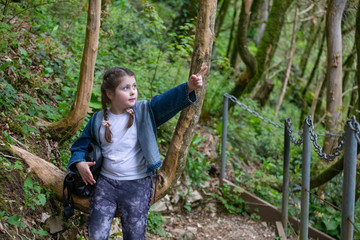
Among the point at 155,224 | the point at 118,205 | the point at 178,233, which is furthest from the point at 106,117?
the point at 178,233

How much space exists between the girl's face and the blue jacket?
0.12 m

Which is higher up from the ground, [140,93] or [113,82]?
[113,82]

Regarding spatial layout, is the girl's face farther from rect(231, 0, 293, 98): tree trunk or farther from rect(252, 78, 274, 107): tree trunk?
rect(252, 78, 274, 107): tree trunk

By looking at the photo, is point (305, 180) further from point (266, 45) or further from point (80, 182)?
point (266, 45)

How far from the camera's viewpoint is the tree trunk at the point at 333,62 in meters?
7.56

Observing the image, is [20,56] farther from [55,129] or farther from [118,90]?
[118,90]

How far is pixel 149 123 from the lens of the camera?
10.6 ft

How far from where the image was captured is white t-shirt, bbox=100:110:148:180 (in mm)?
3178

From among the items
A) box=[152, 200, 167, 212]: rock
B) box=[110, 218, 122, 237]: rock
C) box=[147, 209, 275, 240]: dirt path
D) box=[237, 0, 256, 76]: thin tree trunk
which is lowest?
box=[147, 209, 275, 240]: dirt path

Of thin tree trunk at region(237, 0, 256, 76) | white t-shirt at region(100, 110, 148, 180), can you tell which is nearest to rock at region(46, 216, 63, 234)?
white t-shirt at region(100, 110, 148, 180)

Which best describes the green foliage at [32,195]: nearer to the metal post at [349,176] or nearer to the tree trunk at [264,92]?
the metal post at [349,176]

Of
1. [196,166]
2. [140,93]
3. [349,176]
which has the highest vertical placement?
[349,176]

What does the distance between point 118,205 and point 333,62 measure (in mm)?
6158

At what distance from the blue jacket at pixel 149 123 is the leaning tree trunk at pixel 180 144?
0.41 m
